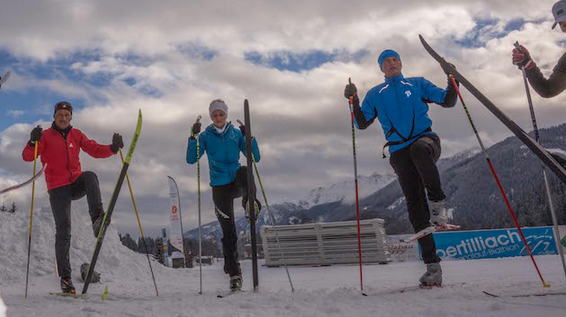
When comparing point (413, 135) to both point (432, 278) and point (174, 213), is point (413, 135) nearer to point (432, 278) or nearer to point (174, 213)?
point (432, 278)

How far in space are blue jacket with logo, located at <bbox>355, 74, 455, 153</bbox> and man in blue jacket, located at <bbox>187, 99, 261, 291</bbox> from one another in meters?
1.63

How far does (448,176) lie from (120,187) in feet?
580

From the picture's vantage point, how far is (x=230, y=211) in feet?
17.7

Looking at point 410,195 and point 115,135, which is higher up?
point 115,135

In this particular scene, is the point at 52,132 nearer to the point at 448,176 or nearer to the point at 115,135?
the point at 115,135

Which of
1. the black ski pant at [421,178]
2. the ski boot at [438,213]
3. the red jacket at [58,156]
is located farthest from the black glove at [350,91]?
the red jacket at [58,156]

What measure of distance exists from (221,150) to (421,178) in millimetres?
2340

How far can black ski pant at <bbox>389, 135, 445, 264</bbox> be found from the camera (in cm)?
443

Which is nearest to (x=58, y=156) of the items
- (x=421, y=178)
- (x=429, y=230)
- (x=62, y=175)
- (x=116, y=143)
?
(x=62, y=175)

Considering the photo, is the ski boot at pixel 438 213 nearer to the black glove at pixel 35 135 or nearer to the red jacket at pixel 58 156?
the red jacket at pixel 58 156

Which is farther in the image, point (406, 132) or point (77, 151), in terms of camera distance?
point (77, 151)

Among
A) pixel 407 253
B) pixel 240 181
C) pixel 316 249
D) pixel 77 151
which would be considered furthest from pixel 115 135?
pixel 407 253

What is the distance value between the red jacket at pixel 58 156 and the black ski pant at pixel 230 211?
1.45m

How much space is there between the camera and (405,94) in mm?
4930
